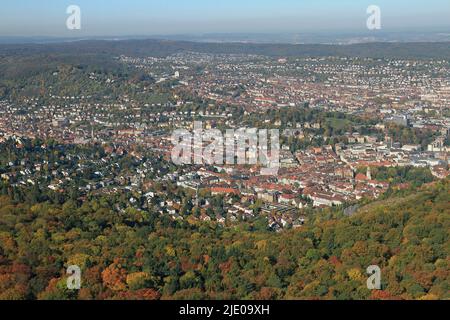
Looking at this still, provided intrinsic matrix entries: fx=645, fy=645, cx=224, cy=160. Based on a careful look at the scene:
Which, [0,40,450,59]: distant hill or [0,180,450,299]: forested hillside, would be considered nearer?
[0,180,450,299]: forested hillside

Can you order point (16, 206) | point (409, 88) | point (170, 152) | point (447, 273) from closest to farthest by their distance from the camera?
point (447, 273) < point (16, 206) < point (170, 152) < point (409, 88)

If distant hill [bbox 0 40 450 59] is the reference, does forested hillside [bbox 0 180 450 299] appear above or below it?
below

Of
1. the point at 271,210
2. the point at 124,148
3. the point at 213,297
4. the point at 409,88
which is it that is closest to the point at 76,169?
the point at 124,148

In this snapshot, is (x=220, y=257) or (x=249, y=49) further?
(x=249, y=49)

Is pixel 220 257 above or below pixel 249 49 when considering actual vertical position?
below

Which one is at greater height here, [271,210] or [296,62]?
[296,62]
